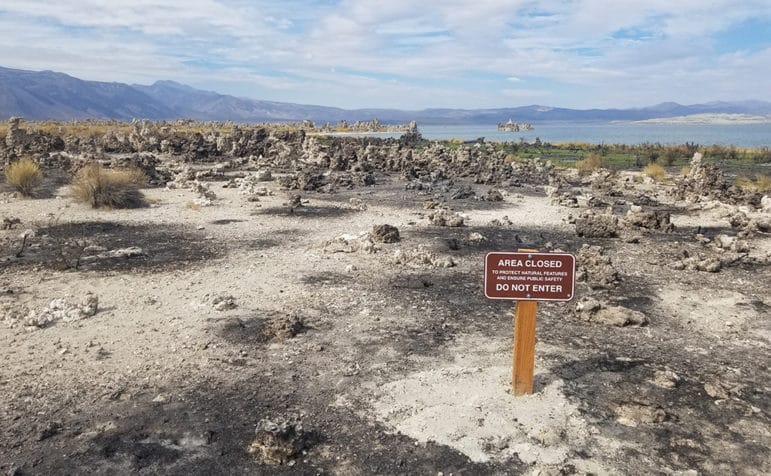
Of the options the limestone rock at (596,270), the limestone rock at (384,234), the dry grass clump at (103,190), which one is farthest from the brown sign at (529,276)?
the dry grass clump at (103,190)

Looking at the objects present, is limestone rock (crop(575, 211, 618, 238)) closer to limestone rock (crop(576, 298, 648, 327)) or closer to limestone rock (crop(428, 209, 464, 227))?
limestone rock (crop(428, 209, 464, 227))

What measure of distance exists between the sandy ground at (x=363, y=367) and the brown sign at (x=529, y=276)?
A: 4.29ft

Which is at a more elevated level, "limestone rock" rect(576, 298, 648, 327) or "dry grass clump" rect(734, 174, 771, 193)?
"dry grass clump" rect(734, 174, 771, 193)

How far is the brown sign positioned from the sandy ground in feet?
4.29

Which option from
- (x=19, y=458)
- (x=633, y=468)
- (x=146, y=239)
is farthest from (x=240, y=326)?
(x=146, y=239)

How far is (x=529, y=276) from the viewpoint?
6.20m

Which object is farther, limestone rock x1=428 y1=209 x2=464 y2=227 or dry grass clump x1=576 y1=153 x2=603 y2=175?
dry grass clump x1=576 y1=153 x2=603 y2=175

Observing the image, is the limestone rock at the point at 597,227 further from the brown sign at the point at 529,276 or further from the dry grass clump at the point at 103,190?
the dry grass clump at the point at 103,190

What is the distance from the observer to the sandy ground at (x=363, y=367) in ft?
18.5

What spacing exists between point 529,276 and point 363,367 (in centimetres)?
263

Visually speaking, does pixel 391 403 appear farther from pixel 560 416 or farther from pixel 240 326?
pixel 240 326

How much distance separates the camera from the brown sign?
6137mm

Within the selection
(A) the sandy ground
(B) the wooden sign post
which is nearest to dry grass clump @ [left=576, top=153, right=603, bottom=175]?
(A) the sandy ground

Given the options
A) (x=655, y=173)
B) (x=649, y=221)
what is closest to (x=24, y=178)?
(x=649, y=221)
